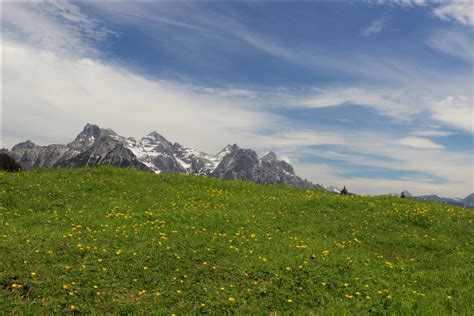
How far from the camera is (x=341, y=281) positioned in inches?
563

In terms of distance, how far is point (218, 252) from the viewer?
53.0ft

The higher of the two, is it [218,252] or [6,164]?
[6,164]

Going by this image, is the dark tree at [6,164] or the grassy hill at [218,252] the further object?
the dark tree at [6,164]

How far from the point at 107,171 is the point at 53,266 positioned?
738 inches

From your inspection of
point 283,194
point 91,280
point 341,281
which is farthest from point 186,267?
point 283,194

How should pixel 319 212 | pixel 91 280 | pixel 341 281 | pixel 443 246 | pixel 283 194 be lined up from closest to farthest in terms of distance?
pixel 91 280 < pixel 341 281 < pixel 443 246 < pixel 319 212 < pixel 283 194

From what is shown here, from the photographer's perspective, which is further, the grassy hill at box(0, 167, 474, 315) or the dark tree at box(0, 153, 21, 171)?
the dark tree at box(0, 153, 21, 171)

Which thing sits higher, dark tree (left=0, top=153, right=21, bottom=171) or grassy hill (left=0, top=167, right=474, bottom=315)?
dark tree (left=0, top=153, right=21, bottom=171)

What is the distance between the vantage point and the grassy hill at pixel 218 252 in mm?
12305

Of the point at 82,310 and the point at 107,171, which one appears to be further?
the point at 107,171

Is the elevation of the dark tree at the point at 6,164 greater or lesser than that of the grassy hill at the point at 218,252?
greater

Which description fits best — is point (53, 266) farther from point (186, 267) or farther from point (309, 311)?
point (309, 311)

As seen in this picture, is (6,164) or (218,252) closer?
(218,252)

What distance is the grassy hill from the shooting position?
1230cm
